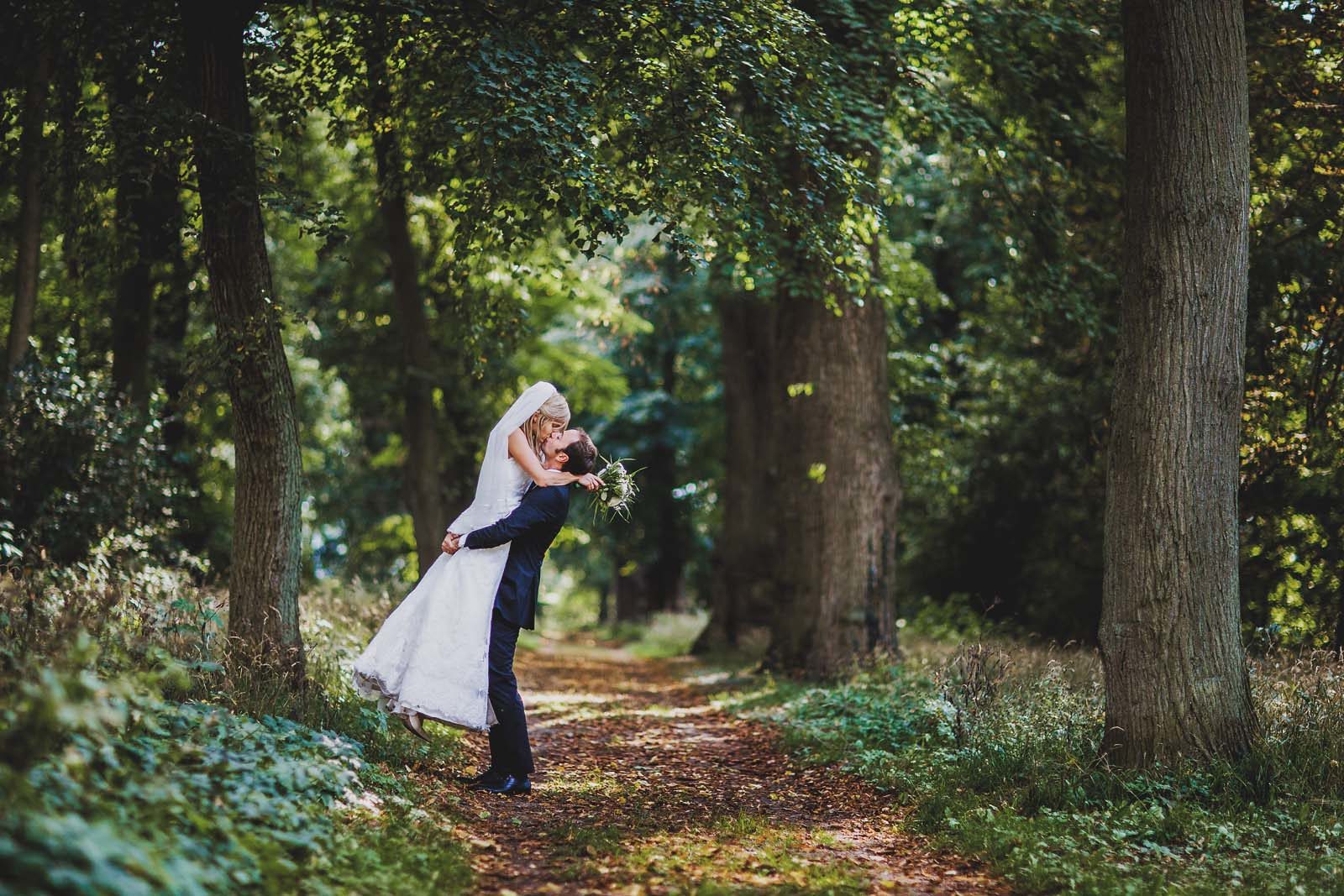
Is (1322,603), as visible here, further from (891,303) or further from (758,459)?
(758,459)

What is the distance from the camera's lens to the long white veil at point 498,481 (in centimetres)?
682

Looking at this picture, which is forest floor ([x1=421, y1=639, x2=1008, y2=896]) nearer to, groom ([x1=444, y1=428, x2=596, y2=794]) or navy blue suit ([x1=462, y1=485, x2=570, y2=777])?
groom ([x1=444, y1=428, x2=596, y2=794])

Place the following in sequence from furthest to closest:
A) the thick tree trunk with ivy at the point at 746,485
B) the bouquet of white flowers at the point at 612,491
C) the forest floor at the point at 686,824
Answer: the thick tree trunk with ivy at the point at 746,485, the bouquet of white flowers at the point at 612,491, the forest floor at the point at 686,824

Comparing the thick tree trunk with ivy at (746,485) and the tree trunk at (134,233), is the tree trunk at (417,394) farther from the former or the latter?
the thick tree trunk with ivy at (746,485)

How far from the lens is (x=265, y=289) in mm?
7305

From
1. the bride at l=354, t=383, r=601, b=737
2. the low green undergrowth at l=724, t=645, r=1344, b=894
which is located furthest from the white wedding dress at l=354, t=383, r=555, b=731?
the low green undergrowth at l=724, t=645, r=1344, b=894

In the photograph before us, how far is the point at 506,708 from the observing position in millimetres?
6582

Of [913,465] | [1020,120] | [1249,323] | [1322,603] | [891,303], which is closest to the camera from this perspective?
[1322,603]

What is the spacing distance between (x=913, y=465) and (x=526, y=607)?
10.3 metres

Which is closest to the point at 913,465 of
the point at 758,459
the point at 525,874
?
the point at 758,459

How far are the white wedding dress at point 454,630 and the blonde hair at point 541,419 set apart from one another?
0.08 metres

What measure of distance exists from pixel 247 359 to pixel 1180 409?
641cm

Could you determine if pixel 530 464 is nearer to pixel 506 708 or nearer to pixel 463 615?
pixel 463 615

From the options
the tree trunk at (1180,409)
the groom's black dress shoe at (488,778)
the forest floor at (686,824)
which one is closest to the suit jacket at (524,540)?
the groom's black dress shoe at (488,778)
